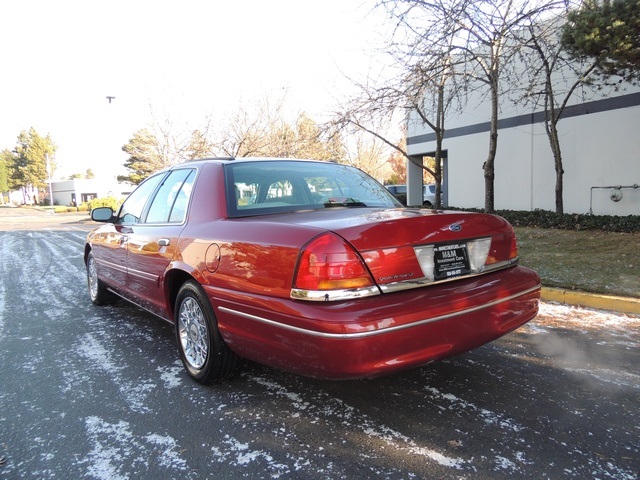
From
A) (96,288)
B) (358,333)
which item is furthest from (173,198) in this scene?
(96,288)

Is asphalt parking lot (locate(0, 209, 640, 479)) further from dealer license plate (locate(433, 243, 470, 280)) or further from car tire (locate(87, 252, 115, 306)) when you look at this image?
car tire (locate(87, 252, 115, 306))

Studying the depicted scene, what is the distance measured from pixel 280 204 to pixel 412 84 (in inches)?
283

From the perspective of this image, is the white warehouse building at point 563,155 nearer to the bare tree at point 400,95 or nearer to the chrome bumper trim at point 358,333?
the bare tree at point 400,95

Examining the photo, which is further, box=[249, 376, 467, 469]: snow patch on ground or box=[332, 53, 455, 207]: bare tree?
box=[332, 53, 455, 207]: bare tree

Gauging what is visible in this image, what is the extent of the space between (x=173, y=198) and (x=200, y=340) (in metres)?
1.30

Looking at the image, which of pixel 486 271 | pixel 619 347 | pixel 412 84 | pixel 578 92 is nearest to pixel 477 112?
pixel 578 92

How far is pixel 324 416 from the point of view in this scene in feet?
9.11

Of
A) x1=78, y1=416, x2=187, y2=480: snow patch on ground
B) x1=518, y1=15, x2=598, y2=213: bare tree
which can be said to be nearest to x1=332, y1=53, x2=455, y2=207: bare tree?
x1=518, y1=15, x2=598, y2=213: bare tree

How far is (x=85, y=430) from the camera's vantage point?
8.78 ft

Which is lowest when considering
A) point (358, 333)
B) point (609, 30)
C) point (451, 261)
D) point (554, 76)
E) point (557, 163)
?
point (358, 333)

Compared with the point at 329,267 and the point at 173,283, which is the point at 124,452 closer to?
the point at 173,283

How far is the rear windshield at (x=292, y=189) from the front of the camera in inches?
127

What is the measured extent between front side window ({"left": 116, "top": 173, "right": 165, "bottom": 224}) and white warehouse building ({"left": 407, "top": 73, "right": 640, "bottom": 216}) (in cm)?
957

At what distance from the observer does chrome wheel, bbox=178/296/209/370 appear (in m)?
3.18
